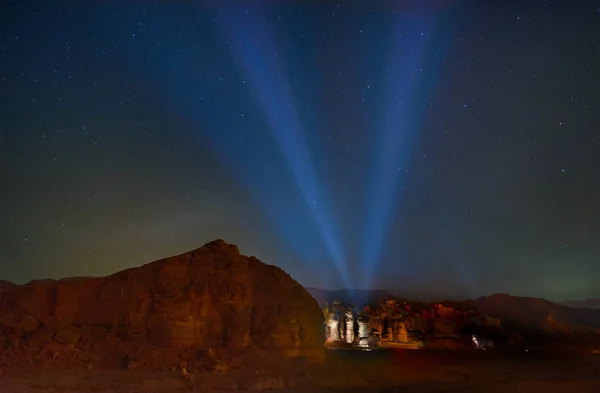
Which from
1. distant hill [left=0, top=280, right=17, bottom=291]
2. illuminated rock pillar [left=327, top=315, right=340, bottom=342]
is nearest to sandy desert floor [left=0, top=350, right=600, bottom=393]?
distant hill [left=0, top=280, right=17, bottom=291]

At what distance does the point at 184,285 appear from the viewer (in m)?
31.1

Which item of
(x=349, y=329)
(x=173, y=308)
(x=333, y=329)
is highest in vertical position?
(x=349, y=329)

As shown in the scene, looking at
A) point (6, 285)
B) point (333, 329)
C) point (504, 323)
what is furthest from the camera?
point (504, 323)

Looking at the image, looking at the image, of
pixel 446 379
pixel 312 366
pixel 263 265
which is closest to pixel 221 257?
pixel 263 265

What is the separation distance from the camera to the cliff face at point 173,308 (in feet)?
97.8

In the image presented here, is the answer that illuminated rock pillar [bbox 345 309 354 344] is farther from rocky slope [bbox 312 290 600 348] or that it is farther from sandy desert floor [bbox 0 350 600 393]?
sandy desert floor [bbox 0 350 600 393]

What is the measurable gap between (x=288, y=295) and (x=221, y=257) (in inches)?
187

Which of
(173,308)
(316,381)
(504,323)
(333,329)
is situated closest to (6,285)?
(173,308)

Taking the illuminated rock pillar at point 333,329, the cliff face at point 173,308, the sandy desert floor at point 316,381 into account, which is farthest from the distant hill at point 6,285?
the illuminated rock pillar at point 333,329

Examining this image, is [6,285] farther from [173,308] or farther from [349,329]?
[349,329]

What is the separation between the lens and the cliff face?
97.8 ft

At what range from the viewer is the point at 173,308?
29.9m

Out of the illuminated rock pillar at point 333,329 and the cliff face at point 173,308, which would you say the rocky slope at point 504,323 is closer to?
the illuminated rock pillar at point 333,329

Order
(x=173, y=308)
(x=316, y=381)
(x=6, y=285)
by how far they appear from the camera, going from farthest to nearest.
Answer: (x=6, y=285), (x=173, y=308), (x=316, y=381)
